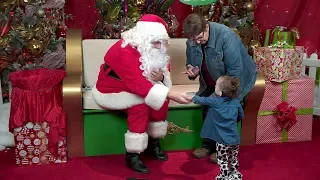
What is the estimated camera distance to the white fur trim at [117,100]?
133 inches

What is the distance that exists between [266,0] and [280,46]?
43.3 inches

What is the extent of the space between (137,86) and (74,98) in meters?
0.55

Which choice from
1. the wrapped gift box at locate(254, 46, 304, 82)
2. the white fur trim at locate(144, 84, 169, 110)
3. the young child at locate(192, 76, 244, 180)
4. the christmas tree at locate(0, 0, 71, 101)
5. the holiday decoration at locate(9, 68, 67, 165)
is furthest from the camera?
the christmas tree at locate(0, 0, 71, 101)

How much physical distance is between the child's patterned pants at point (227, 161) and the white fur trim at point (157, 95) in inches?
20.8

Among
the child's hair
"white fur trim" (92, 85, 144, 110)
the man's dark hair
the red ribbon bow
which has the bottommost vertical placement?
the red ribbon bow

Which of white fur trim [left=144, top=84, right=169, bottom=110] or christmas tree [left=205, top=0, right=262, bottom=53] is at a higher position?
christmas tree [left=205, top=0, right=262, bottom=53]

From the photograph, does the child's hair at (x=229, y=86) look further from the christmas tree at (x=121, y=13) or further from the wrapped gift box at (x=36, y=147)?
the christmas tree at (x=121, y=13)

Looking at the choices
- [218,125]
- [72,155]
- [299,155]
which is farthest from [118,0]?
[299,155]

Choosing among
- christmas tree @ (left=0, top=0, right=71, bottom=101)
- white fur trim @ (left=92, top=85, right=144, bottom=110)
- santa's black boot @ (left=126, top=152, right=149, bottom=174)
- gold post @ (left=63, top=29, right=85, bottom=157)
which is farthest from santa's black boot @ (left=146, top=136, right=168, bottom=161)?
christmas tree @ (left=0, top=0, right=71, bottom=101)

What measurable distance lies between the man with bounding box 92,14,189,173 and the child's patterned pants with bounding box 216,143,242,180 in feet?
1.48

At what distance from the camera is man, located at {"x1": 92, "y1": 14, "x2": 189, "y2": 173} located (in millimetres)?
3261

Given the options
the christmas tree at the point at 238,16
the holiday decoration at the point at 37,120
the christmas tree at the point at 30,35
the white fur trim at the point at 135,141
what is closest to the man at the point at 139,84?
the white fur trim at the point at 135,141

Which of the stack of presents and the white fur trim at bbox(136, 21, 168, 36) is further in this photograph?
the stack of presents

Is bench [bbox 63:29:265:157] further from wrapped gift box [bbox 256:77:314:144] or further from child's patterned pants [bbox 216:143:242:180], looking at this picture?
child's patterned pants [bbox 216:143:242:180]
